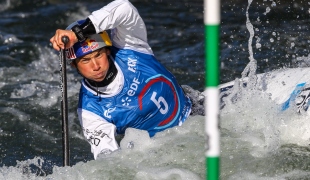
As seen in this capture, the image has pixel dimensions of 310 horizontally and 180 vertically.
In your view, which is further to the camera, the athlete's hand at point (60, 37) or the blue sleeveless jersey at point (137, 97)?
the blue sleeveless jersey at point (137, 97)

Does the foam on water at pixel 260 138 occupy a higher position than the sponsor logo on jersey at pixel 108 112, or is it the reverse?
the sponsor logo on jersey at pixel 108 112

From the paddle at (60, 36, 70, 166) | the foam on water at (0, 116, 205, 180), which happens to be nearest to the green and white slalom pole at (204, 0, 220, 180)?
the foam on water at (0, 116, 205, 180)

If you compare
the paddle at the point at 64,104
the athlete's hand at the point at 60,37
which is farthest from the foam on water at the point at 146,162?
the athlete's hand at the point at 60,37

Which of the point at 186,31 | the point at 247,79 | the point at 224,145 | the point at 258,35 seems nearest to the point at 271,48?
the point at 258,35

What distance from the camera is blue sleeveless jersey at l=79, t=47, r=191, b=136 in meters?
5.25

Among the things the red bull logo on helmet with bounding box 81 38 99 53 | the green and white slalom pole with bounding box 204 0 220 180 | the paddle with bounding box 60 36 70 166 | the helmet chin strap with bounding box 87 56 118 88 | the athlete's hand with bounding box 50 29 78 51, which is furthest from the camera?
the helmet chin strap with bounding box 87 56 118 88

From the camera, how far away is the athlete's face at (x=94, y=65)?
4949mm

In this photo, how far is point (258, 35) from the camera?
8.88 m

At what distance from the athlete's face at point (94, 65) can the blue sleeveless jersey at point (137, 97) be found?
10.0 inches

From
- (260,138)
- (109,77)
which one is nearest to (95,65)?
(109,77)

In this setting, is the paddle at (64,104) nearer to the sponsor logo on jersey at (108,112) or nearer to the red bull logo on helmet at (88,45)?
the red bull logo on helmet at (88,45)

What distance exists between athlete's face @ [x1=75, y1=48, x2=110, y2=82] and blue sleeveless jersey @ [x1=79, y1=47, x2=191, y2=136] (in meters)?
0.25

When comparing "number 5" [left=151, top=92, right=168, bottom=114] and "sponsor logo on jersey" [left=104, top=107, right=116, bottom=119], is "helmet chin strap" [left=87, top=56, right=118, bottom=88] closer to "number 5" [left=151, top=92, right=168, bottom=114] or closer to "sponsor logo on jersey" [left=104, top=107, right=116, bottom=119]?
"sponsor logo on jersey" [left=104, top=107, right=116, bottom=119]

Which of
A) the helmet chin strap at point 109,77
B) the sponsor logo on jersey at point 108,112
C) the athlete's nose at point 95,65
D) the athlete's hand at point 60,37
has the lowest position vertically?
the sponsor logo on jersey at point 108,112
